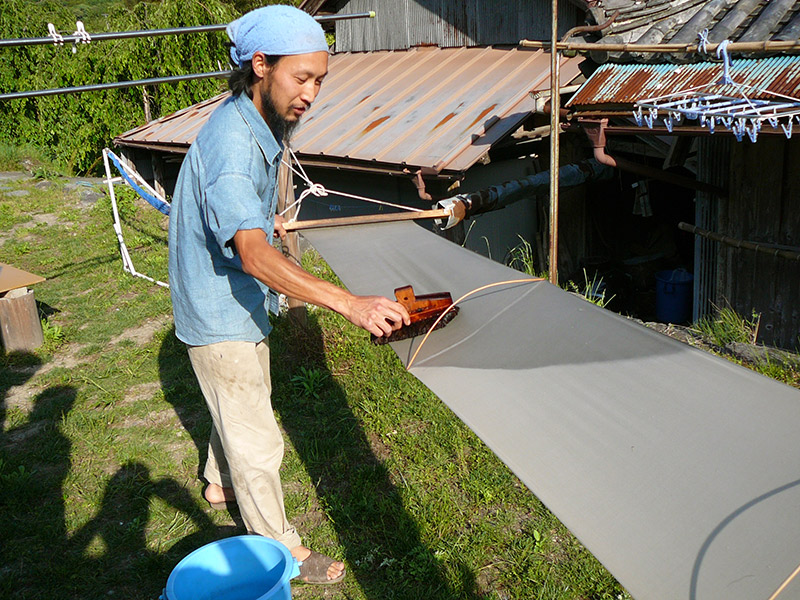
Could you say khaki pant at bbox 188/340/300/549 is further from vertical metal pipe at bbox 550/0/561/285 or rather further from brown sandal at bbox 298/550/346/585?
vertical metal pipe at bbox 550/0/561/285

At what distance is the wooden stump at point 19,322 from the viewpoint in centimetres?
578

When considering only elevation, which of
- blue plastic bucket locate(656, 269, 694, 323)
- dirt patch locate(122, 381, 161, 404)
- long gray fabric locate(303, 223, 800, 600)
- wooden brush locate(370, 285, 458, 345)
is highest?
wooden brush locate(370, 285, 458, 345)

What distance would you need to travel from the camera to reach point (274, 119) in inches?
96.0

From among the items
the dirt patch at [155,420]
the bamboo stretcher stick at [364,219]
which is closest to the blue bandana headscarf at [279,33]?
the bamboo stretcher stick at [364,219]

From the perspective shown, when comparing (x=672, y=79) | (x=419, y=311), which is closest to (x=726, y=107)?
(x=672, y=79)

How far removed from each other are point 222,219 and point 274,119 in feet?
1.54

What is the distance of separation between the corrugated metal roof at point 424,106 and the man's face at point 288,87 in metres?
3.56

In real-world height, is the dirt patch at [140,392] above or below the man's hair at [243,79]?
below

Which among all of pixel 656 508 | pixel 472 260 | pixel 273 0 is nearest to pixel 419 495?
pixel 472 260

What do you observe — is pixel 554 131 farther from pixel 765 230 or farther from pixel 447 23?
pixel 447 23

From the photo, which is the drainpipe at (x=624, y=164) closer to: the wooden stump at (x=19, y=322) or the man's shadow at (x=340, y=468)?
the man's shadow at (x=340, y=468)

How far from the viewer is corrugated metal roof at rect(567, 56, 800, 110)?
13.8 feet

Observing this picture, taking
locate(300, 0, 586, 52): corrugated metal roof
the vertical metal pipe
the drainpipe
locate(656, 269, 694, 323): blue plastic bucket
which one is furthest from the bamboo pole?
locate(300, 0, 586, 52): corrugated metal roof

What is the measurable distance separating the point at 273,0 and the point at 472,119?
15.6 m
